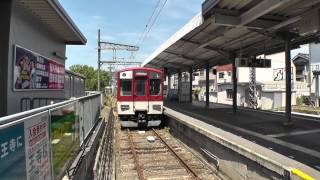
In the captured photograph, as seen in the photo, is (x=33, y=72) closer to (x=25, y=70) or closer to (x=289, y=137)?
(x=25, y=70)

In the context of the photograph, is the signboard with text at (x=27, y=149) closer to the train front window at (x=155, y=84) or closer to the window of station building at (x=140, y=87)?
the window of station building at (x=140, y=87)

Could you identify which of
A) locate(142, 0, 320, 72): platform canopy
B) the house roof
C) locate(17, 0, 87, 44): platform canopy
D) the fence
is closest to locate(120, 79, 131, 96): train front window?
locate(142, 0, 320, 72): platform canopy

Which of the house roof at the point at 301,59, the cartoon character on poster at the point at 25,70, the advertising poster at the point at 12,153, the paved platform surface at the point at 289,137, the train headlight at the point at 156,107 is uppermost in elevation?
the house roof at the point at 301,59

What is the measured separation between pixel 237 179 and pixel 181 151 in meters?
5.23

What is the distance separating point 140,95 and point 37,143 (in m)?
14.9

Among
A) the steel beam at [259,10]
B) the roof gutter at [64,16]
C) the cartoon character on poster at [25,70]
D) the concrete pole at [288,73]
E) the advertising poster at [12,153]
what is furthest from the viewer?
the concrete pole at [288,73]

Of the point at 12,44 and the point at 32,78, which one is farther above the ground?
the point at 12,44

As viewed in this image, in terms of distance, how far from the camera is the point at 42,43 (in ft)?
37.4

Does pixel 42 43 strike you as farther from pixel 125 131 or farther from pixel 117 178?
pixel 125 131

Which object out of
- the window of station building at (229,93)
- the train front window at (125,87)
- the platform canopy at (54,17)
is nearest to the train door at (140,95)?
Result: the train front window at (125,87)

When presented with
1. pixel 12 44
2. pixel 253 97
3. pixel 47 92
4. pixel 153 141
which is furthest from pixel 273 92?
pixel 12 44

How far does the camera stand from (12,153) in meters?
3.39

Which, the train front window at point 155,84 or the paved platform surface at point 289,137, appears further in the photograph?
the train front window at point 155,84

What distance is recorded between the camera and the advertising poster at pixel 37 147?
401cm
